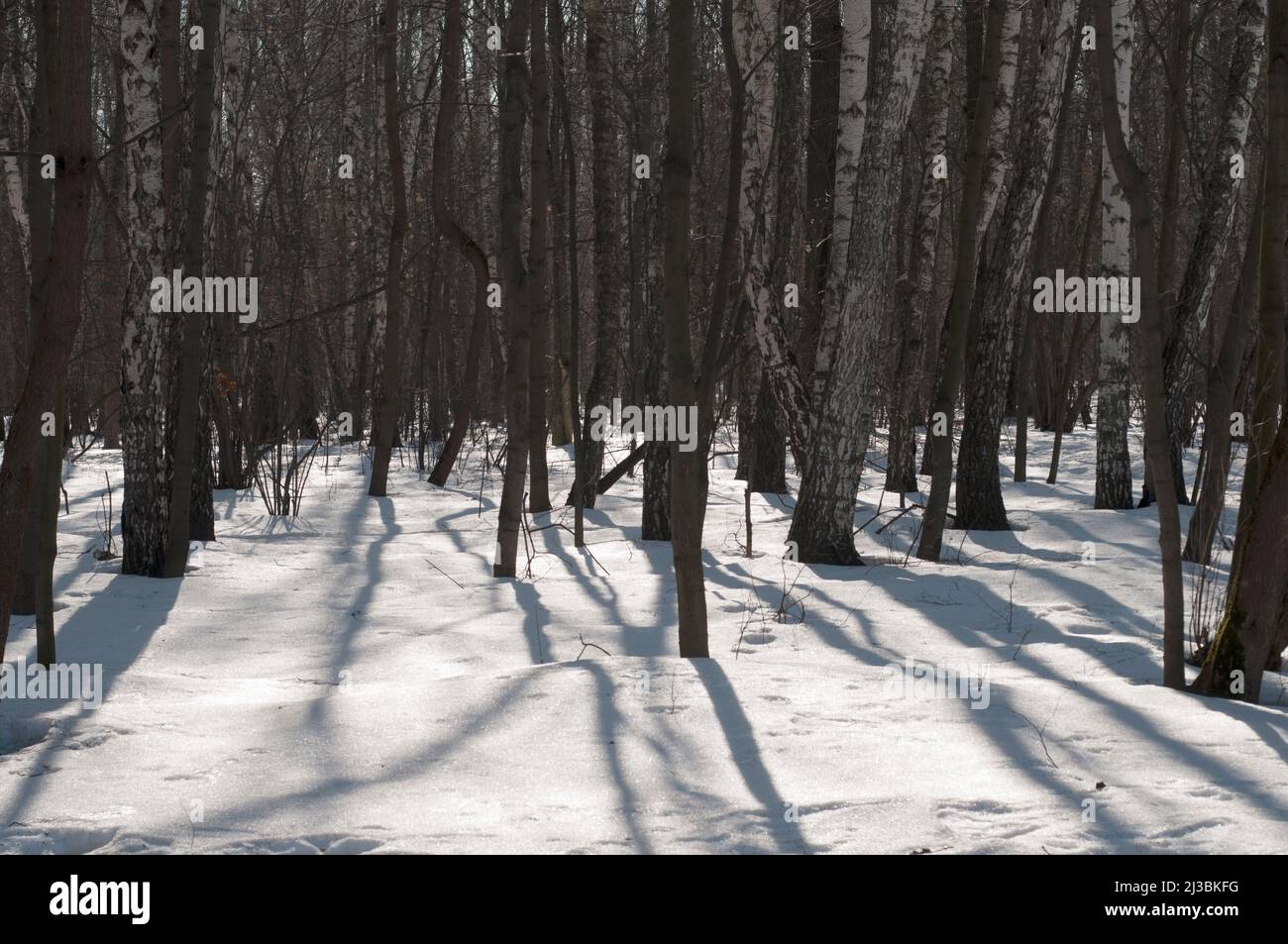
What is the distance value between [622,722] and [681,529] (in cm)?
107

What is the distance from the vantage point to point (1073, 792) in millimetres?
3346

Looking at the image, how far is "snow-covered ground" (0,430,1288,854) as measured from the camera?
3107 mm

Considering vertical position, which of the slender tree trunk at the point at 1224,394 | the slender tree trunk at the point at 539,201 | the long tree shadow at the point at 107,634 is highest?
the slender tree trunk at the point at 539,201

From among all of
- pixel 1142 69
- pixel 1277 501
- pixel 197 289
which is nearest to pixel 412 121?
pixel 1142 69

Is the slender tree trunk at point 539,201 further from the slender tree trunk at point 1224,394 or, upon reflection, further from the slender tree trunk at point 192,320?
the slender tree trunk at point 1224,394

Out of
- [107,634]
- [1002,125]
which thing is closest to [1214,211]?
[1002,125]

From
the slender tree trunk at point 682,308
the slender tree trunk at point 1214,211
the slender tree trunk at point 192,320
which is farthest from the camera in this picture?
the slender tree trunk at point 1214,211

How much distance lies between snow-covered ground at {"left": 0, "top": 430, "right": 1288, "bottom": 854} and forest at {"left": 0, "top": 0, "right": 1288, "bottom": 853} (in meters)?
0.02

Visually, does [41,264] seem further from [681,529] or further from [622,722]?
[622,722]

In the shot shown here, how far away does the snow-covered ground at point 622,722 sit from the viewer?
311cm

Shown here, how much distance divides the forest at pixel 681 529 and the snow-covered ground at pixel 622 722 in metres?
0.02

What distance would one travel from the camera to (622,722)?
13.3 feet
